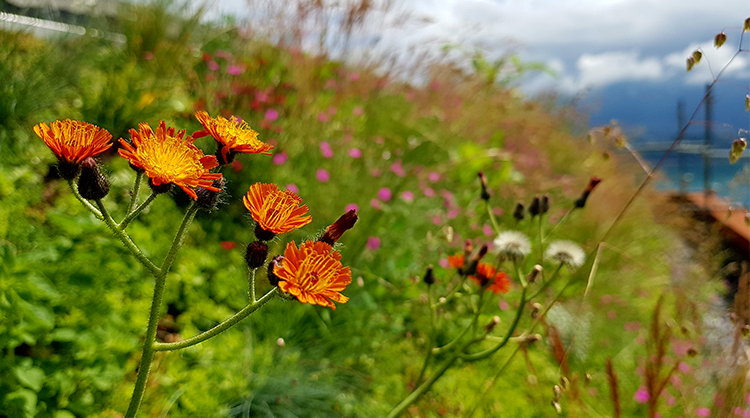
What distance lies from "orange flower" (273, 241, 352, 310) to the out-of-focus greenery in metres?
0.05

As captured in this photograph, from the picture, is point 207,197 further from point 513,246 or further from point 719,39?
point 719,39

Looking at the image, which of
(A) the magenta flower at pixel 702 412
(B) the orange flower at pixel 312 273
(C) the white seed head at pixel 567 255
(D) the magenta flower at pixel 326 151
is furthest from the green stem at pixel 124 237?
(A) the magenta flower at pixel 702 412

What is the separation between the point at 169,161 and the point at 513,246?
1.03 metres

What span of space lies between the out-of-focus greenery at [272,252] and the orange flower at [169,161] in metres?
0.21

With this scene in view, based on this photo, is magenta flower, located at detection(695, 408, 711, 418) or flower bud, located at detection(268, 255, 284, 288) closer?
flower bud, located at detection(268, 255, 284, 288)

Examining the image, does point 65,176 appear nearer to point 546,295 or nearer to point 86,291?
point 86,291

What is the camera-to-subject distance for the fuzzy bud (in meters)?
1.15

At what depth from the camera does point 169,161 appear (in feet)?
2.48

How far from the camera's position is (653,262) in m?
4.64

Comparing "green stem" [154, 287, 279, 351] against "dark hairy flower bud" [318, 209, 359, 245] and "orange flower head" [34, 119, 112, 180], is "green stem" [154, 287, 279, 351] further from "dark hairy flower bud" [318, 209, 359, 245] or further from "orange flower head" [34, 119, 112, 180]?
"orange flower head" [34, 119, 112, 180]

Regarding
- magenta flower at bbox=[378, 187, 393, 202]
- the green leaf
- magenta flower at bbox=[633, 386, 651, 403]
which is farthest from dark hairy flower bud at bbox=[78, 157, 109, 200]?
magenta flower at bbox=[633, 386, 651, 403]

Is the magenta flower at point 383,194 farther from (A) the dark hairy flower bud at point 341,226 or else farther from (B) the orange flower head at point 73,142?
(B) the orange flower head at point 73,142

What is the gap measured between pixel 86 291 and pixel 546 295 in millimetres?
2949

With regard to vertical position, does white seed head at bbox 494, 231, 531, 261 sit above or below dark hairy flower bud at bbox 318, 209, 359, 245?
below
